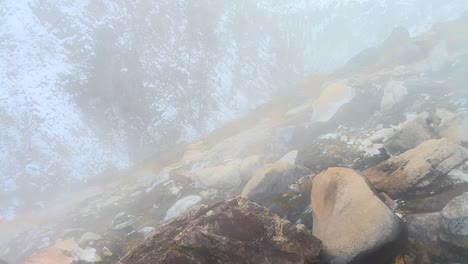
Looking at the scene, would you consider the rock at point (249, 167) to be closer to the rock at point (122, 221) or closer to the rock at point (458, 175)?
the rock at point (122, 221)

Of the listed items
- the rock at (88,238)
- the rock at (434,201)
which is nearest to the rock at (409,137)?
the rock at (434,201)

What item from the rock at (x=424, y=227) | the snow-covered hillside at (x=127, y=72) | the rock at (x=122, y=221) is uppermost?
the snow-covered hillside at (x=127, y=72)

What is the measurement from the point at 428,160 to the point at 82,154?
75.1 ft

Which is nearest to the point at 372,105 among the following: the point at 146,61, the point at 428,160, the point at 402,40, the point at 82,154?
the point at 428,160

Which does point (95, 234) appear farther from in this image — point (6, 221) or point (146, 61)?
point (146, 61)

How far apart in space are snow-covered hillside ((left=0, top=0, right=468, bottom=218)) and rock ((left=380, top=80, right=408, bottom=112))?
1170 cm

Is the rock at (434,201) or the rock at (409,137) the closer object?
the rock at (434,201)

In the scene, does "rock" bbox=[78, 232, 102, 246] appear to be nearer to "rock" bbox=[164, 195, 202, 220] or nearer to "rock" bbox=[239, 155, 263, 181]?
"rock" bbox=[164, 195, 202, 220]

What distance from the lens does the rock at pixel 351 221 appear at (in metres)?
8.72

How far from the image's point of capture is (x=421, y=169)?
11195 millimetres

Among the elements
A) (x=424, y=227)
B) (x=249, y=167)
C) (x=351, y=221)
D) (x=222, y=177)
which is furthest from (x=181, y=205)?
(x=424, y=227)

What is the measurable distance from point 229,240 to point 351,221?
3.32m

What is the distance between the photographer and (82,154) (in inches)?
1017

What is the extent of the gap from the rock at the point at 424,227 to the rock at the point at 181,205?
31.3 feet
